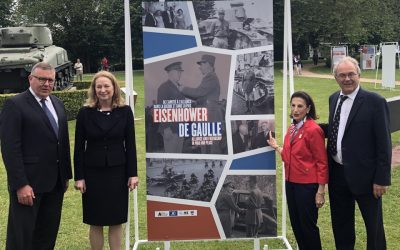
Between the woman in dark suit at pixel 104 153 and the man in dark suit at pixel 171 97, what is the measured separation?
426mm

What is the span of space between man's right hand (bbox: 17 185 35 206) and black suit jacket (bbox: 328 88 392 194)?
251 cm

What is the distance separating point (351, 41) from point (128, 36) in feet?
122

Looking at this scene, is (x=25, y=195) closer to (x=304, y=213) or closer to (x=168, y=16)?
(x=168, y=16)

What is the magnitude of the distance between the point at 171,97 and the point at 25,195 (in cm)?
155

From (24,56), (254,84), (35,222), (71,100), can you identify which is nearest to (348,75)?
(254,84)

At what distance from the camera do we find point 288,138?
4227 mm

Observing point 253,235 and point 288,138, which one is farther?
point 253,235

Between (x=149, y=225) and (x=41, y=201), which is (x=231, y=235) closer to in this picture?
(x=149, y=225)

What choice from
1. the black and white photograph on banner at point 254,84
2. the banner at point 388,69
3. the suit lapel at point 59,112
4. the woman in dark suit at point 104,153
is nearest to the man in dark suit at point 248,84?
the black and white photograph on banner at point 254,84

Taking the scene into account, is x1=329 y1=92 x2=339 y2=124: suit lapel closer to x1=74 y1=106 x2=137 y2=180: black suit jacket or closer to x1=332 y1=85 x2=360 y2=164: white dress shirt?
x1=332 y1=85 x2=360 y2=164: white dress shirt

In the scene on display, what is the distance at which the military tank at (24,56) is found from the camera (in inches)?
657

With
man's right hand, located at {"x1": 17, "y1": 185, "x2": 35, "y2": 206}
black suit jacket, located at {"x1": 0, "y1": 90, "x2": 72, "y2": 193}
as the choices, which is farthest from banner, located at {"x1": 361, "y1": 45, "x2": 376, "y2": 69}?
man's right hand, located at {"x1": 17, "y1": 185, "x2": 35, "y2": 206}

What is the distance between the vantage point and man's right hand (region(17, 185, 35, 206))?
3.74m

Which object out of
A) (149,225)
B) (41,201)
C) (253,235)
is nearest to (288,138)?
(253,235)
